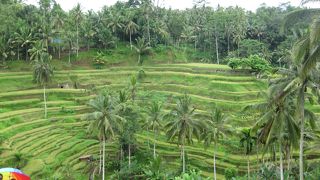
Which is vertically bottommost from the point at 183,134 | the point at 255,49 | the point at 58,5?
the point at 183,134

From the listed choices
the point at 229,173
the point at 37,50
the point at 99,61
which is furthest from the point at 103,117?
the point at 99,61

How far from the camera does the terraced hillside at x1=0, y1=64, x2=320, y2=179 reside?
46.0 meters

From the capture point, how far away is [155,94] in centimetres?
6406

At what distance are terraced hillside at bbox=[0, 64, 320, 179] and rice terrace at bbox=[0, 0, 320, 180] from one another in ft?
0.69

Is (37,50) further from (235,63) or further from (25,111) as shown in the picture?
(235,63)

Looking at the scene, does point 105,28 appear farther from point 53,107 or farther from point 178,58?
point 53,107

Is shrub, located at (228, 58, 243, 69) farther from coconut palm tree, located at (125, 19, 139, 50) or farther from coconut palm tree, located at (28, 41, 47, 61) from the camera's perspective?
coconut palm tree, located at (28, 41, 47, 61)

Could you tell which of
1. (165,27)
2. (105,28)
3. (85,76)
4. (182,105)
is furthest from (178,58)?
(182,105)

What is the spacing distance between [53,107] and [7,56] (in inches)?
806

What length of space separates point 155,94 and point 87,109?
1127cm

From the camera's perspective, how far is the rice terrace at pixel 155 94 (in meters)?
30.0

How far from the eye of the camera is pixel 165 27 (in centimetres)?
9344

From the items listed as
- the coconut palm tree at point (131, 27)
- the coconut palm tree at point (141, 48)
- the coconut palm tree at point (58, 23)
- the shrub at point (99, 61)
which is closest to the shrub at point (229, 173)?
the coconut palm tree at point (141, 48)

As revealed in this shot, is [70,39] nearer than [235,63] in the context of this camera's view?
No
